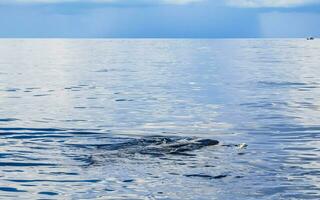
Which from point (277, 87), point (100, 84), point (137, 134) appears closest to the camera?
point (137, 134)

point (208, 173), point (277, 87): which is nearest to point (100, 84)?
point (277, 87)

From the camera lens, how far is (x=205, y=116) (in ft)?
110

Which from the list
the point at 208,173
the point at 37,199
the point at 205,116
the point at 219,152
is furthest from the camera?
the point at 205,116

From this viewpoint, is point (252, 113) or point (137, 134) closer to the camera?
point (137, 134)

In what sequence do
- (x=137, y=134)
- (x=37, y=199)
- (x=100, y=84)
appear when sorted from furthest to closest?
(x=100, y=84) → (x=137, y=134) → (x=37, y=199)

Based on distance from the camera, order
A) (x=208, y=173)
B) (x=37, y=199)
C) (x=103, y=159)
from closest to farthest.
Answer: (x=37, y=199), (x=208, y=173), (x=103, y=159)

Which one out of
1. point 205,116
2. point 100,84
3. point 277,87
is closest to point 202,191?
point 205,116

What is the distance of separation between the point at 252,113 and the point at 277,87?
62.9 feet

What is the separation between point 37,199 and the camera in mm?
15383

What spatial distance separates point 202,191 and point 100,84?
Answer: 141 feet

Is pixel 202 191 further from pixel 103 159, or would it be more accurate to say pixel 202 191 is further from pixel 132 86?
pixel 132 86

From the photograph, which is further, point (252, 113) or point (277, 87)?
point (277, 87)

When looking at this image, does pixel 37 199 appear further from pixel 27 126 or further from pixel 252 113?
pixel 252 113

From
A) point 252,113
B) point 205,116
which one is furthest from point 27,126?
point 252,113
